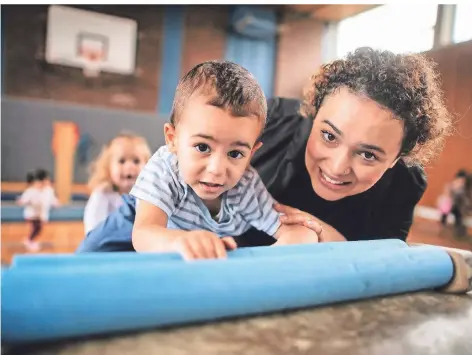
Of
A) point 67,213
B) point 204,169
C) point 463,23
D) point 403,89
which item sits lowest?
point 67,213

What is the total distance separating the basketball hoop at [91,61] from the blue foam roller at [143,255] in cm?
41

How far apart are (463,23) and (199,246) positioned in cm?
50

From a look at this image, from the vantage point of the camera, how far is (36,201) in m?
0.72

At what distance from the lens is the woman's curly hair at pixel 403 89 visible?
1.88 feet

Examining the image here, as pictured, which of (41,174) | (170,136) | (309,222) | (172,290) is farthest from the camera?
(41,174)

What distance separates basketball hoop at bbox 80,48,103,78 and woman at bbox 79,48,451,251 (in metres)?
0.29

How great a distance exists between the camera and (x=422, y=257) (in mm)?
566

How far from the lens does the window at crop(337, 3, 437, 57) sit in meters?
0.62

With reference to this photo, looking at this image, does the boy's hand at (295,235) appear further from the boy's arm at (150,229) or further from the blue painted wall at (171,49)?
the blue painted wall at (171,49)

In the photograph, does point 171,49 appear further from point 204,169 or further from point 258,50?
point 204,169

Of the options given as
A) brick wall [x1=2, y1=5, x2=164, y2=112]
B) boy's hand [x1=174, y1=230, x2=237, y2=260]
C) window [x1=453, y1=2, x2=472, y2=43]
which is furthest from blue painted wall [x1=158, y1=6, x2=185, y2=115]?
window [x1=453, y1=2, x2=472, y2=43]

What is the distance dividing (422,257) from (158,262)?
350mm

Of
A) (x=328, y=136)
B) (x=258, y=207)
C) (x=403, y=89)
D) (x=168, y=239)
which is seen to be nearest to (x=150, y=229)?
(x=168, y=239)

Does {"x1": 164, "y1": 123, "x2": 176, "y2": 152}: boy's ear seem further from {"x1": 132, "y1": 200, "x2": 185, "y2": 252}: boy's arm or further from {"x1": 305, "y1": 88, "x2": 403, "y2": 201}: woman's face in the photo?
{"x1": 305, "y1": 88, "x2": 403, "y2": 201}: woman's face
